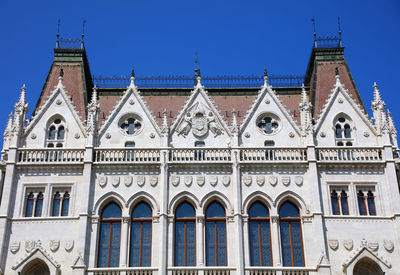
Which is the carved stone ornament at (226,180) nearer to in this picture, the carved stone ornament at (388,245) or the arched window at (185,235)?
the arched window at (185,235)

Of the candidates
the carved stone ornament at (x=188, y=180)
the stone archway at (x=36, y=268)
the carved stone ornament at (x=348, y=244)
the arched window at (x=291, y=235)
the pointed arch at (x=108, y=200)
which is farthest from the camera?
the carved stone ornament at (x=188, y=180)

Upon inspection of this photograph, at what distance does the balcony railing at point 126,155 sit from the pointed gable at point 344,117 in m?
8.09

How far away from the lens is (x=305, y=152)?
32.1 metres

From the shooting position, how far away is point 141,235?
99.2 feet

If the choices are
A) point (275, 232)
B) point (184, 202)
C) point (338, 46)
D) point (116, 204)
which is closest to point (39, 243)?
point (116, 204)

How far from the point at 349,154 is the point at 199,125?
7358 mm

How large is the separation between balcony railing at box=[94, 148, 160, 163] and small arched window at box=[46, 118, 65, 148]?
2282 mm

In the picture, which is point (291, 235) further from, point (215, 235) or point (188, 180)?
point (188, 180)

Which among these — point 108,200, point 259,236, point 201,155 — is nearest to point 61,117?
point 108,200

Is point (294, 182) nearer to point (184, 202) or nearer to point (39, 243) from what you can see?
point (184, 202)

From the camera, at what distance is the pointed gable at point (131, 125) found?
32875mm

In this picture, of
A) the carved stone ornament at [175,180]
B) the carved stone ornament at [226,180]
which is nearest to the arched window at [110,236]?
the carved stone ornament at [175,180]

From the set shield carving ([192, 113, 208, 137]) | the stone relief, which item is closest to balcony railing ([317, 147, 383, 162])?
the stone relief

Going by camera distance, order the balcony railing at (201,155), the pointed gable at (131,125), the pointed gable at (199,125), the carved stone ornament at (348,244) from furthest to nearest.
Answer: the pointed gable at (131,125), the pointed gable at (199,125), the balcony railing at (201,155), the carved stone ornament at (348,244)
